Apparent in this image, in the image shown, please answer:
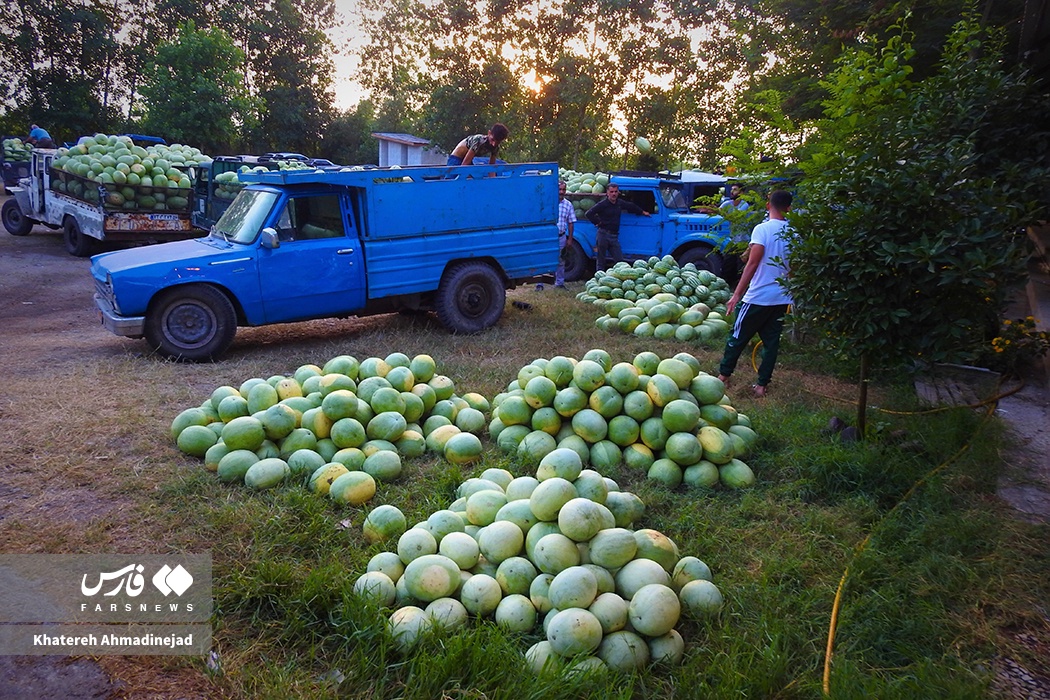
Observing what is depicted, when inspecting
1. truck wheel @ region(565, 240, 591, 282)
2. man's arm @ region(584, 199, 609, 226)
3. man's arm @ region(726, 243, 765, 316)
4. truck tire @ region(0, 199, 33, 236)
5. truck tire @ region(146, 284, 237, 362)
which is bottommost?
truck tire @ region(146, 284, 237, 362)

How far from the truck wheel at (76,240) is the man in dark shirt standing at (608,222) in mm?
10339

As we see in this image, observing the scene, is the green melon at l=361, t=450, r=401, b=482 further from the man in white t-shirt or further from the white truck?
the white truck

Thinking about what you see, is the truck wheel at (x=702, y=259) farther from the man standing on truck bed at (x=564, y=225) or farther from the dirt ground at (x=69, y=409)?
the dirt ground at (x=69, y=409)

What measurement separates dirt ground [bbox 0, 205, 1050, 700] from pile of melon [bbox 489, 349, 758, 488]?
191 cm

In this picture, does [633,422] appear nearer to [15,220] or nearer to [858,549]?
[858,549]

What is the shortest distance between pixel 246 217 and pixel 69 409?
295cm

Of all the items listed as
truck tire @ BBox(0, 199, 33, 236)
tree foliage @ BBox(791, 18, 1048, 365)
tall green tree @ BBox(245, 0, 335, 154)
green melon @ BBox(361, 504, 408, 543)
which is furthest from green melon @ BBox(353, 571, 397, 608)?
tall green tree @ BBox(245, 0, 335, 154)

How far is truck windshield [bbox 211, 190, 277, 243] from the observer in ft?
25.6

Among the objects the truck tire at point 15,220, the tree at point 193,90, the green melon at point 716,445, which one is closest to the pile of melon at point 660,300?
the green melon at point 716,445

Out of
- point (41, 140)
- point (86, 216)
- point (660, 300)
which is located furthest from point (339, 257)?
point (41, 140)

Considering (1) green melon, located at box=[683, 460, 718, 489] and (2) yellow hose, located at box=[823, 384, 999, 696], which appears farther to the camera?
(1) green melon, located at box=[683, 460, 718, 489]

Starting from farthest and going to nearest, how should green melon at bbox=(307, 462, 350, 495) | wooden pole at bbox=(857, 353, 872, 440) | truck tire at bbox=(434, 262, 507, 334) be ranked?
truck tire at bbox=(434, 262, 507, 334)
wooden pole at bbox=(857, 353, 872, 440)
green melon at bbox=(307, 462, 350, 495)

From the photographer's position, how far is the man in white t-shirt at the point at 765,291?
6496 millimetres

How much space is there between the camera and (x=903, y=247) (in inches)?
181
